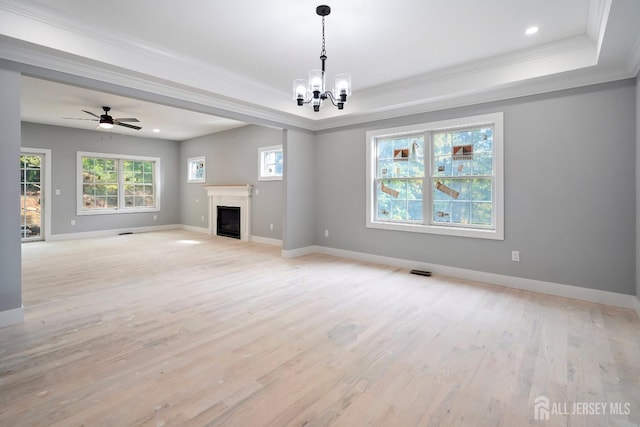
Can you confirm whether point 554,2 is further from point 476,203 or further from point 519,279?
point 519,279

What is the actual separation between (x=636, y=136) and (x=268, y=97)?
14.6 feet

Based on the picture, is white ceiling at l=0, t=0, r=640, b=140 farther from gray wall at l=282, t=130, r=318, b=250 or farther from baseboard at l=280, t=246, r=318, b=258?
baseboard at l=280, t=246, r=318, b=258

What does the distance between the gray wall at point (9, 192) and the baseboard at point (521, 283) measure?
14.4ft

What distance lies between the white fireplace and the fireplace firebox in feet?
0.34

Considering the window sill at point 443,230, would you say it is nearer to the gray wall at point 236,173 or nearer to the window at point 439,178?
the window at point 439,178

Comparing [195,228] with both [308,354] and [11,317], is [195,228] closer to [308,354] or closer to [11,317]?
[11,317]

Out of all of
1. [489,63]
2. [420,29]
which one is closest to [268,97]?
[420,29]

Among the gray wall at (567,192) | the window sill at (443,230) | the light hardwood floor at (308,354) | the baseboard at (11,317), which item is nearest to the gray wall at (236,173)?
the window sill at (443,230)

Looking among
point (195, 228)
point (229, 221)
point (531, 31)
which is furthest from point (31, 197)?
point (531, 31)

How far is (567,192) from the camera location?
3598 mm

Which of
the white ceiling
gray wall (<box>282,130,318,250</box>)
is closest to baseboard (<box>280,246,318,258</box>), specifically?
gray wall (<box>282,130,318,250</box>)

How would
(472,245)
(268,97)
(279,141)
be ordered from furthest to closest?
(279,141)
(268,97)
(472,245)

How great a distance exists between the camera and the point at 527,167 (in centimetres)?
385

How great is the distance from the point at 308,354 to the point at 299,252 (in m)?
3.57
